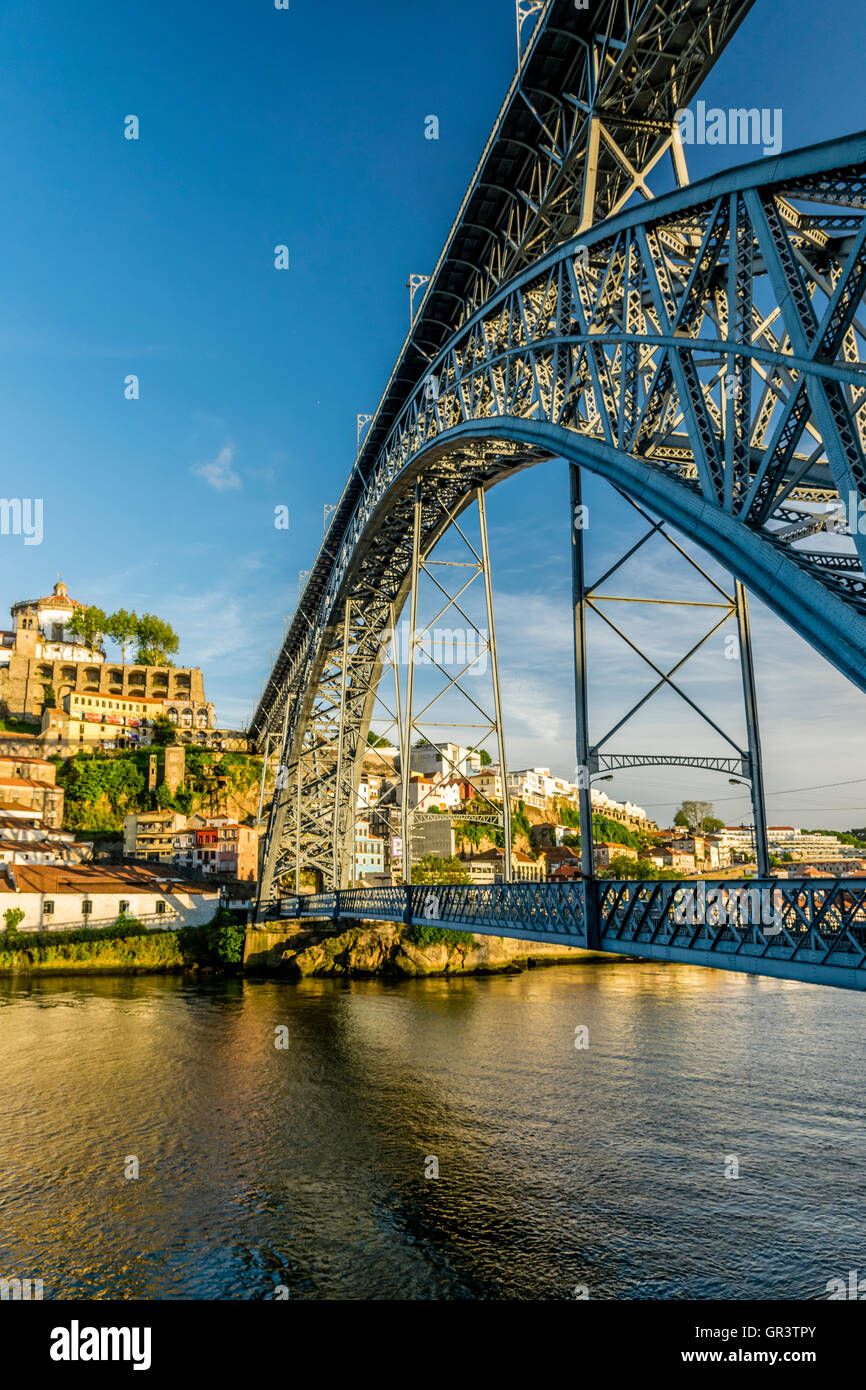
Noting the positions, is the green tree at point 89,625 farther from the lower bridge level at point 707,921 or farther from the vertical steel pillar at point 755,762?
the vertical steel pillar at point 755,762

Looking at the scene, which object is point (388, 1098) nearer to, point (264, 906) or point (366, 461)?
point (366, 461)

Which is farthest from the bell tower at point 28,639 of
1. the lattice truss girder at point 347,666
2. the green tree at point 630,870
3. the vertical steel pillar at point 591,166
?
the vertical steel pillar at point 591,166

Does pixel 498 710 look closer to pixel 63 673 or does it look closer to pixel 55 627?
pixel 63 673

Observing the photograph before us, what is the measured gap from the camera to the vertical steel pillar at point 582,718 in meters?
12.7

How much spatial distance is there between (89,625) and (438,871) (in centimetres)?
5818

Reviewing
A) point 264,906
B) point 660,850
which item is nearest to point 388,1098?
point 264,906

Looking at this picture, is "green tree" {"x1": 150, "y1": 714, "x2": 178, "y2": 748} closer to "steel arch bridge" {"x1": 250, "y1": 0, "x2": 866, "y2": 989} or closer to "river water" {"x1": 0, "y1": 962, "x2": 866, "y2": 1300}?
"river water" {"x1": 0, "y1": 962, "x2": 866, "y2": 1300}

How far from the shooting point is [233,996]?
36.1 m

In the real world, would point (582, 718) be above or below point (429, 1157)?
above

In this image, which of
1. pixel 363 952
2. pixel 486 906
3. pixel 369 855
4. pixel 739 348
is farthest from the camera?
pixel 369 855

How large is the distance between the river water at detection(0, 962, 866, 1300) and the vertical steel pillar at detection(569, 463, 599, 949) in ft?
15.8

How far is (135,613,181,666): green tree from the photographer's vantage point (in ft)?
320

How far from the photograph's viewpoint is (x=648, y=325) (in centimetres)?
1146

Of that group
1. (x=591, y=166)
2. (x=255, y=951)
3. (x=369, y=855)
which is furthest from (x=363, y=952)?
(x=591, y=166)
